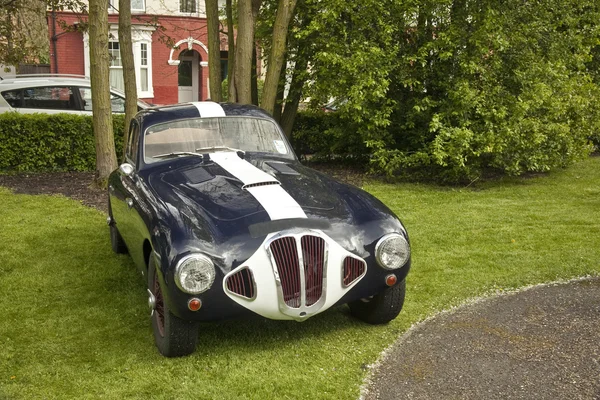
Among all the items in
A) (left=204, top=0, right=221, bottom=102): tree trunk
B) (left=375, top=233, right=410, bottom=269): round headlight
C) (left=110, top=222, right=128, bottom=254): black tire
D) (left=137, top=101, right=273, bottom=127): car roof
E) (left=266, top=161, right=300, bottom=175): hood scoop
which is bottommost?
(left=110, top=222, right=128, bottom=254): black tire

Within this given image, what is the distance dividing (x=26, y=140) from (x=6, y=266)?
6.25 m

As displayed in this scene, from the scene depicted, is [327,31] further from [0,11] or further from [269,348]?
[0,11]

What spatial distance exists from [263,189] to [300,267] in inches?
33.8

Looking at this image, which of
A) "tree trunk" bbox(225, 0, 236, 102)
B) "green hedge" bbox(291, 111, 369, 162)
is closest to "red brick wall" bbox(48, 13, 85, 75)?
"tree trunk" bbox(225, 0, 236, 102)

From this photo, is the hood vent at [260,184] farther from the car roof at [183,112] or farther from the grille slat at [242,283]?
the car roof at [183,112]

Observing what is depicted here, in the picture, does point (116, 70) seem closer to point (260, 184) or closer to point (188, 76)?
point (188, 76)

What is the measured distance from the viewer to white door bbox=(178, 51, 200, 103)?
29.2 m

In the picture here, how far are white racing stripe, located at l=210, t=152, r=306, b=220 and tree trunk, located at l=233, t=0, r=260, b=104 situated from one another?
19.2ft

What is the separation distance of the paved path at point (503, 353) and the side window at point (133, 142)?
3.14m

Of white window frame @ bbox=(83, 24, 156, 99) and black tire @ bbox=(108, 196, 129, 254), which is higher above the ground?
white window frame @ bbox=(83, 24, 156, 99)

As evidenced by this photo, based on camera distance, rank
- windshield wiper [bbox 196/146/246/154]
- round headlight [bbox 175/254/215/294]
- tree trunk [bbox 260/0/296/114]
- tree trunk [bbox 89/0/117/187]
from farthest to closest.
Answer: tree trunk [bbox 260/0/296/114] < tree trunk [bbox 89/0/117/187] < windshield wiper [bbox 196/146/246/154] < round headlight [bbox 175/254/215/294]

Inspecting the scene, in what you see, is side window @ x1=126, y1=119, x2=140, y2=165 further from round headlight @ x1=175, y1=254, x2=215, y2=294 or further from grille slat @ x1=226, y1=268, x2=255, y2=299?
grille slat @ x1=226, y1=268, x2=255, y2=299

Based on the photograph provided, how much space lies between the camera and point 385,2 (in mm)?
11836

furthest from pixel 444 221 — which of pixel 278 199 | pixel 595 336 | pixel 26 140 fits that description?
pixel 26 140
